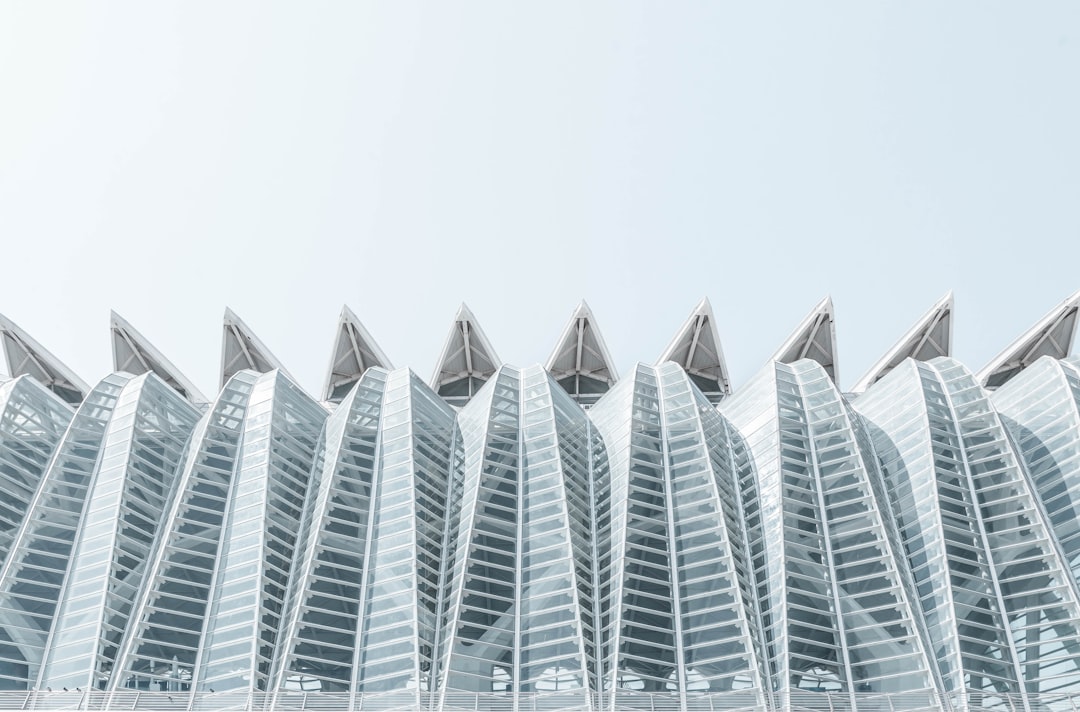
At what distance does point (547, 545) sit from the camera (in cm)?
4272

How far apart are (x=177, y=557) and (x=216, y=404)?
9.01 m

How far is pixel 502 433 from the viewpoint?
48.8 meters

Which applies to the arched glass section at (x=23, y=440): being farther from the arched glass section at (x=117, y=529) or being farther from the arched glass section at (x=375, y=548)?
the arched glass section at (x=375, y=548)

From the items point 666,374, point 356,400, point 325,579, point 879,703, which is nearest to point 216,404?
point 356,400

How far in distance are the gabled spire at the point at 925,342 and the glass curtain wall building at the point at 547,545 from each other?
13448 mm

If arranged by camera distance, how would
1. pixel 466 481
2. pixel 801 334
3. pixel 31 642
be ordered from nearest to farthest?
pixel 31 642, pixel 466 481, pixel 801 334

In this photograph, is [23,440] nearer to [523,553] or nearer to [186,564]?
[186,564]

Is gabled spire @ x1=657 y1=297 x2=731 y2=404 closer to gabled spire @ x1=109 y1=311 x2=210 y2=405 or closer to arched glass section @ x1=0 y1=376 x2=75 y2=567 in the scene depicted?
gabled spire @ x1=109 y1=311 x2=210 y2=405

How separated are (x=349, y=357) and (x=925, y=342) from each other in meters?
31.0

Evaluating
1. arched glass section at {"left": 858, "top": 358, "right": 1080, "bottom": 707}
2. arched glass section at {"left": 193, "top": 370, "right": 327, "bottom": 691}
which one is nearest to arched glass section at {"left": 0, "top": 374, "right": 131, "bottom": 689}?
arched glass section at {"left": 193, "top": 370, "right": 327, "bottom": 691}

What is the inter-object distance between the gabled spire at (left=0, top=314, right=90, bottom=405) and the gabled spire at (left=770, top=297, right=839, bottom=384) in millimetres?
37524

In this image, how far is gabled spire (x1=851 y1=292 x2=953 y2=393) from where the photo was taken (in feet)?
218

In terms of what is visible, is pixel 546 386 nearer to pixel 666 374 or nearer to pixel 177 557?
pixel 666 374

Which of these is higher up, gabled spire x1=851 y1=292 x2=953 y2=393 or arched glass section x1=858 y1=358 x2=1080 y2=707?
gabled spire x1=851 y1=292 x2=953 y2=393
